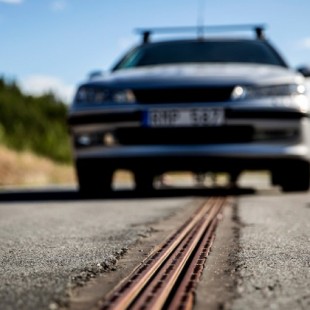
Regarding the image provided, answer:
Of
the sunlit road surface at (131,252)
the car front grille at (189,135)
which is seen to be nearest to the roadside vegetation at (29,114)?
the car front grille at (189,135)

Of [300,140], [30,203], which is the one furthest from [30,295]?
[300,140]

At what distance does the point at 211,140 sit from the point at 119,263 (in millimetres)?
3569

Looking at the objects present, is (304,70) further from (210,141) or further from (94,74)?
(94,74)

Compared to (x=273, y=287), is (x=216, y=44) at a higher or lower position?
higher

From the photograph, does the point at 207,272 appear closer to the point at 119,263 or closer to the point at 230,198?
the point at 119,263

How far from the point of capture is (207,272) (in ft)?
8.05

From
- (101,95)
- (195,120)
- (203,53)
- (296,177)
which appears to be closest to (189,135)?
(195,120)

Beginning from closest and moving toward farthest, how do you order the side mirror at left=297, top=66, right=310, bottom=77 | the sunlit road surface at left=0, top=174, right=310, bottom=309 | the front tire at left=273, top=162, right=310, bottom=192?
the sunlit road surface at left=0, top=174, right=310, bottom=309 → the front tire at left=273, top=162, right=310, bottom=192 → the side mirror at left=297, top=66, right=310, bottom=77

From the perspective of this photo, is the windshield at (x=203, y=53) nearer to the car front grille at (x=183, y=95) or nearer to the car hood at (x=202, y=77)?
the car hood at (x=202, y=77)

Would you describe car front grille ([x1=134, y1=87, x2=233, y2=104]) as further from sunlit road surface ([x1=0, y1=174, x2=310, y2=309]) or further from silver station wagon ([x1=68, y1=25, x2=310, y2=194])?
sunlit road surface ([x1=0, y1=174, x2=310, y2=309])

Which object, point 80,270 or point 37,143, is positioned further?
point 37,143

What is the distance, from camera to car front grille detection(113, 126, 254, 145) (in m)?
6.14

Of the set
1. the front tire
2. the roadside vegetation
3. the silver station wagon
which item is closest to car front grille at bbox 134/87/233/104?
the silver station wagon

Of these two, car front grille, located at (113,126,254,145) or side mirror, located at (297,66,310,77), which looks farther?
side mirror, located at (297,66,310,77)
